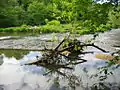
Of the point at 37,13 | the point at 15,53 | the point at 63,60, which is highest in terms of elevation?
A: the point at 37,13

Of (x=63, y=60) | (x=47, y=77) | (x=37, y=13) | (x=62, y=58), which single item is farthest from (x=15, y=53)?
(x=37, y=13)

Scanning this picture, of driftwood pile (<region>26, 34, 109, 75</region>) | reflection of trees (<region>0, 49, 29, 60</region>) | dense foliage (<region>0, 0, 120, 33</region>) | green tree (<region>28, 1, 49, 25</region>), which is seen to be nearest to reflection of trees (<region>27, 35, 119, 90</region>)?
driftwood pile (<region>26, 34, 109, 75</region>)

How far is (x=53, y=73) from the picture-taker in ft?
44.6

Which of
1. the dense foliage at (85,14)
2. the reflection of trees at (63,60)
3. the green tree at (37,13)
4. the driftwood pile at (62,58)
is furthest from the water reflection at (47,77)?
the green tree at (37,13)

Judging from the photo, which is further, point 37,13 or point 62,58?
point 37,13

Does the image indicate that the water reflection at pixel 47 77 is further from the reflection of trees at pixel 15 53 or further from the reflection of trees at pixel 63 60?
the reflection of trees at pixel 15 53

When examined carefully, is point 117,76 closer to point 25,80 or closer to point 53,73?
point 53,73

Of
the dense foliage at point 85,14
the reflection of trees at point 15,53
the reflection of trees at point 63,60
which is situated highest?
the dense foliage at point 85,14

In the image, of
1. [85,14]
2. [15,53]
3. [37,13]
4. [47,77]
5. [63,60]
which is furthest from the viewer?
[37,13]

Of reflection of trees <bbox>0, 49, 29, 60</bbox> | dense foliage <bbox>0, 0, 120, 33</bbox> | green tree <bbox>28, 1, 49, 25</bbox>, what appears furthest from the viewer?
A: green tree <bbox>28, 1, 49, 25</bbox>

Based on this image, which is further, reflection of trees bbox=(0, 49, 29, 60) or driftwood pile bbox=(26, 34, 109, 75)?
reflection of trees bbox=(0, 49, 29, 60)

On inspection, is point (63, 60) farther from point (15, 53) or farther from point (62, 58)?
point (15, 53)

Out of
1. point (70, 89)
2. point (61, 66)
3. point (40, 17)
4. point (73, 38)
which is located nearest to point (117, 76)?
point (70, 89)

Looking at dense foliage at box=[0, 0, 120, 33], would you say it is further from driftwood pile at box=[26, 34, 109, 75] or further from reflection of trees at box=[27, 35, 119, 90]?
reflection of trees at box=[27, 35, 119, 90]
